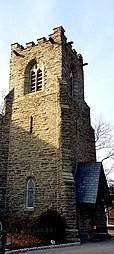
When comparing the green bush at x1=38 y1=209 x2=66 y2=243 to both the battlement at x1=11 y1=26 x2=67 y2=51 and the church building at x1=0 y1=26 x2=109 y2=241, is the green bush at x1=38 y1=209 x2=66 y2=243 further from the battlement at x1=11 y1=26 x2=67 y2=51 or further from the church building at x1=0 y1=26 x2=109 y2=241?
the battlement at x1=11 y1=26 x2=67 y2=51

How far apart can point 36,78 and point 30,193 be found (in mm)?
8262

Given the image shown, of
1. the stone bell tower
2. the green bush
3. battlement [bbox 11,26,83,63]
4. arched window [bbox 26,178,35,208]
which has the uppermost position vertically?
battlement [bbox 11,26,83,63]

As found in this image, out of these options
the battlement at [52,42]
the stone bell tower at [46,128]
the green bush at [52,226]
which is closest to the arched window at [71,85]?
the stone bell tower at [46,128]

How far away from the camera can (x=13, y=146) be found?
57.7 feet

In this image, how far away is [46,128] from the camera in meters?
16.8

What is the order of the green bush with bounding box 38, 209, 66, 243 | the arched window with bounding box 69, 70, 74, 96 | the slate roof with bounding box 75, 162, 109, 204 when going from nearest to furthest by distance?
1. the green bush with bounding box 38, 209, 66, 243
2. the slate roof with bounding box 75, 162, 109, 204
3. the arched window with bounding box 69, 70, 74, 96

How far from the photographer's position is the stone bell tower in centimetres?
1512

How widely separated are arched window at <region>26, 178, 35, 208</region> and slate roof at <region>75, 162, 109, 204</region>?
103 inches

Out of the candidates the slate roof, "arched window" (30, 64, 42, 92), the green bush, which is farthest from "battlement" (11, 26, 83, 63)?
the green bush

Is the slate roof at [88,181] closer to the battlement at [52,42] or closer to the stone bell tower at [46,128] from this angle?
the stone bell tower at [46,128]

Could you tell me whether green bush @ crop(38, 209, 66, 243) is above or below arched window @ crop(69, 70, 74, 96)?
below

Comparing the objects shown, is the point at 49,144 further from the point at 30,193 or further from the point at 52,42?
the point at 52,42

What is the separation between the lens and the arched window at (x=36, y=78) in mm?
19128

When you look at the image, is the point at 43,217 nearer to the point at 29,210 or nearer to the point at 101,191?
the point at 29,210
